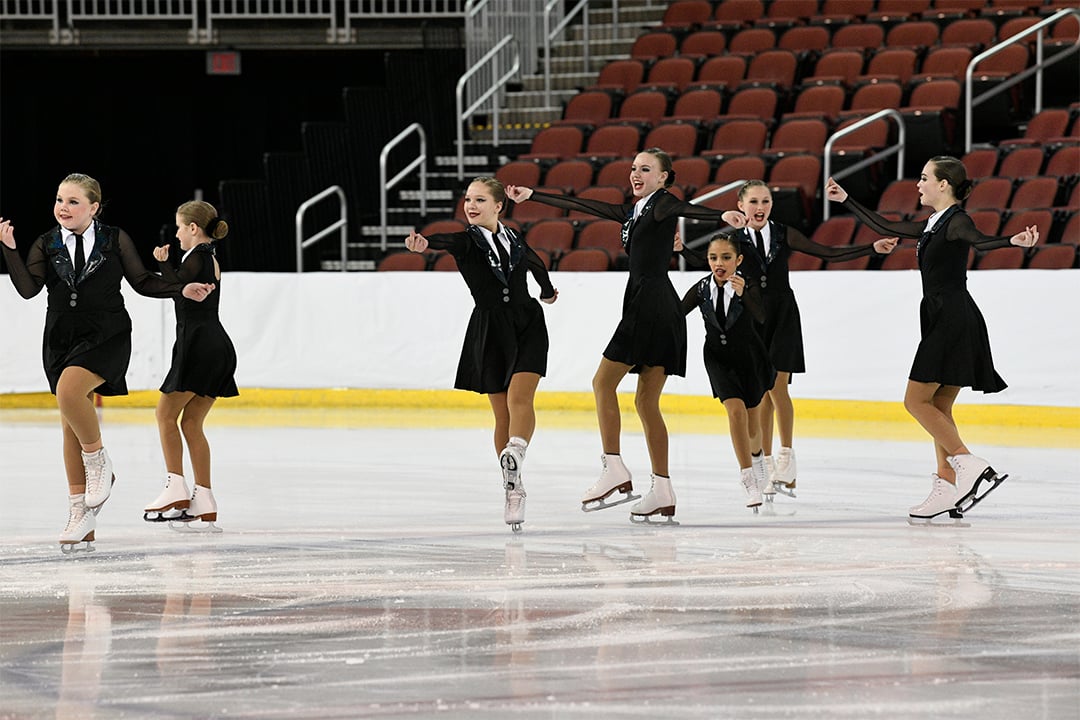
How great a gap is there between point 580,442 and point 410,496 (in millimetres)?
2826

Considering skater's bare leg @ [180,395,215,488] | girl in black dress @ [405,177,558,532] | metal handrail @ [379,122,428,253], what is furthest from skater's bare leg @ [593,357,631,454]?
metal handrail @ [379,122,428,253]

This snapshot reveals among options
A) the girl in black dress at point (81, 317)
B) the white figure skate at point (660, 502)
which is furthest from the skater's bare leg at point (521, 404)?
the girl in black dress at point (81, 317)

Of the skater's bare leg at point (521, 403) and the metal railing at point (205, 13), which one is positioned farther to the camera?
the metal railing at point (205, 13)

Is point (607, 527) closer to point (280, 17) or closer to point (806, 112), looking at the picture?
point (806, 112)

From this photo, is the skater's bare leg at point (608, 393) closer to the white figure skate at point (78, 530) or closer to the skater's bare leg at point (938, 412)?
the skater's bare leg at point (938, 412)

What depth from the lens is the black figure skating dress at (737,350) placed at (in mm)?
7043

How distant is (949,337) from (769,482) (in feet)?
3.71

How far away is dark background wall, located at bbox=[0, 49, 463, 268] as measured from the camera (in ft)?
63.3

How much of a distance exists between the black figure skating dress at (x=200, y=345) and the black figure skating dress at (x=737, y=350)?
6.31ft

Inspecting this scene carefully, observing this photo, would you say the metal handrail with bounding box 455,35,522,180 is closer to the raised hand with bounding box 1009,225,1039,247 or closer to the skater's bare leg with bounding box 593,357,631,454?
the skater's bare leg with bounding box 593,357,631,454

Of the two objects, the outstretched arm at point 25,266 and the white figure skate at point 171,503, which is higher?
the outstretched arm at point 25,266

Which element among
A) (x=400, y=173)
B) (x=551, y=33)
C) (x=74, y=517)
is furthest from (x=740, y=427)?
(x=551, y=33)

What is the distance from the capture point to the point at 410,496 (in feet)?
24.8

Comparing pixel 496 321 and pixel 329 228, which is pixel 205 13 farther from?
pixel 496 321
